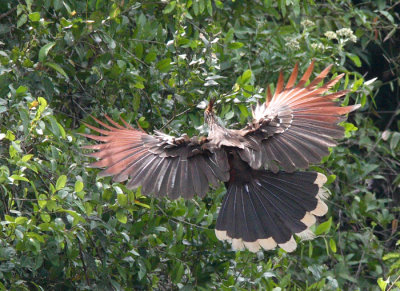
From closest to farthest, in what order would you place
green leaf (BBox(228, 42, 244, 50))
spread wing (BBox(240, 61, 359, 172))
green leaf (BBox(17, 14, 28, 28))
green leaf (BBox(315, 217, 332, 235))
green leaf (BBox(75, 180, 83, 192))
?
green leaf (BBox(75, 180, 83, 192)) → green leaf (BBox(17, 14, 28, 28)) → spread wing (BBox(240, 61, 359, 172)) → green leaf (BBox(315, 217, 332, 235)) → green leaf (BBox(228, 42, 244, 50))

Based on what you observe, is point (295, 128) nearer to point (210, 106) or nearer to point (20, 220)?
point (210, 106)

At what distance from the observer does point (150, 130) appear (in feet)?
16.2

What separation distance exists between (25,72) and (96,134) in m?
0.63

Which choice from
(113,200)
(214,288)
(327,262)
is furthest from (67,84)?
(327,262)

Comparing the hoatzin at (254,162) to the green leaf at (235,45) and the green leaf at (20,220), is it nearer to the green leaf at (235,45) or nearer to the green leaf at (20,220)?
the green leaf at (235,45)

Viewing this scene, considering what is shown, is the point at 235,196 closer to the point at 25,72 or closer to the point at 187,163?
the point at 187,163

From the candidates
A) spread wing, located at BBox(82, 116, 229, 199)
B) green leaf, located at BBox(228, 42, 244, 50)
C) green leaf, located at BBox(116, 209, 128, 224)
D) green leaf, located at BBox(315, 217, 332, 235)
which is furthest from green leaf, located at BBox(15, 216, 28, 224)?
green leaf, located at BBox(228, 42, 244, 50)

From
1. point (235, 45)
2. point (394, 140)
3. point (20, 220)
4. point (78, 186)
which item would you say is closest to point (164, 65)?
point (235, 45)

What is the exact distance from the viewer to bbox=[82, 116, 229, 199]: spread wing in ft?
13.7

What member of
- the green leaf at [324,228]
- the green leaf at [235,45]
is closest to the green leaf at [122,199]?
the green leaf at [324,228]

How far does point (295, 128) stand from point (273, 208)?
1.70 ft

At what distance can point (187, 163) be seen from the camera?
14.4 ft

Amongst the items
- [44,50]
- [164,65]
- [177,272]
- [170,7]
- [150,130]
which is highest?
[170,7]

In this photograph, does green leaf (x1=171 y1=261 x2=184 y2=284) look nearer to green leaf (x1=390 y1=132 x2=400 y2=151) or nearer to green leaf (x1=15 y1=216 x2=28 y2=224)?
green leaf (x1=15 y1=216 x2=28 y2=224)
